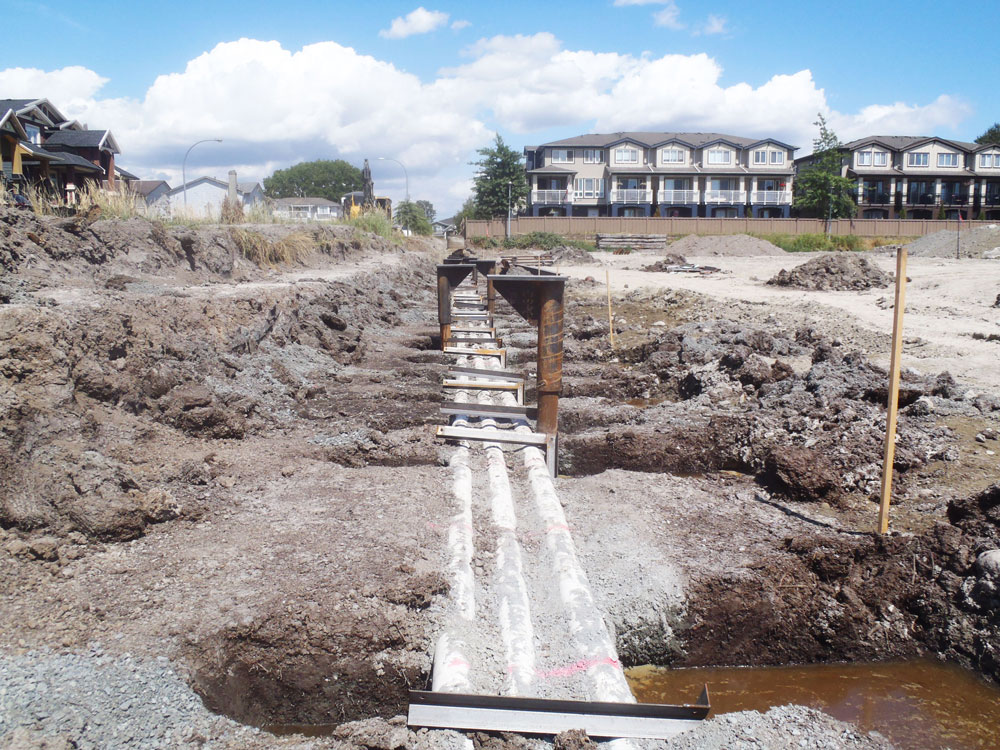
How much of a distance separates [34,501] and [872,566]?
4.95 meters

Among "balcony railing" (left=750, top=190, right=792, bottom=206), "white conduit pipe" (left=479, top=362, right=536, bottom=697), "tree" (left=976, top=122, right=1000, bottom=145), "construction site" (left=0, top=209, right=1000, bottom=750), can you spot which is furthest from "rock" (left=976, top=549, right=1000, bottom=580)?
"tree" (left=976, top=122, right=1000, bottom=145)

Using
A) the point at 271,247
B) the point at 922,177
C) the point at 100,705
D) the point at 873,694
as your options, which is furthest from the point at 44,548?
the point at 922,177

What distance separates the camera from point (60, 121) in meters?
43.4

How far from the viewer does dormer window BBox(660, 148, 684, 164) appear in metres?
64.2

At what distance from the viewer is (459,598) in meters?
3.99

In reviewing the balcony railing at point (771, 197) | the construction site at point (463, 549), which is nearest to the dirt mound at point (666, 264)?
the construction site at point (463, 549)

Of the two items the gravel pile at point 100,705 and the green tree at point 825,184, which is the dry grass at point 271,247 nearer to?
the gravel pile at point 100,705

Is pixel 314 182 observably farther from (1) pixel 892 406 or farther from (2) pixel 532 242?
(1) pixel 892 406

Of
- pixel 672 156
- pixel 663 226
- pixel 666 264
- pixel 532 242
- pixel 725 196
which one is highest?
pixel 672 156

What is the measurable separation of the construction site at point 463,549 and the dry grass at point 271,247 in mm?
6169

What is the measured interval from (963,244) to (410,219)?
33076mm

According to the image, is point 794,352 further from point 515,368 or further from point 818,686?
point 818,686

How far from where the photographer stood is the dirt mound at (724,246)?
141ft

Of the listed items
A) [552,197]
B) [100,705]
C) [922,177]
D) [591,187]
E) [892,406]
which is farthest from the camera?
[922,177]
